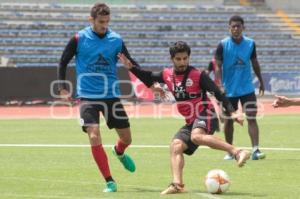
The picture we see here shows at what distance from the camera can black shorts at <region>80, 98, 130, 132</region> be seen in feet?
33.4

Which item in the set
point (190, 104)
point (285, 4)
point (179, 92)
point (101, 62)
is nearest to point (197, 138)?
point (190, 104)

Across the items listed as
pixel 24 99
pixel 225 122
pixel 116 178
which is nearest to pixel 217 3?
pixel 24 99

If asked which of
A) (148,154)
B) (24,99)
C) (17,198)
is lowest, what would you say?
(24,99)

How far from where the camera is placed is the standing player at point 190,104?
9.65 m

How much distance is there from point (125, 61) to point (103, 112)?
72 cm

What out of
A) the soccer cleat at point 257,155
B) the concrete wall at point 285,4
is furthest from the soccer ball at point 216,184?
the concrete wall at point 285,4

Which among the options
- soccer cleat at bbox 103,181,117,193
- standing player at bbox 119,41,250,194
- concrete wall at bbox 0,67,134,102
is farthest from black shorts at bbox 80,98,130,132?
concrete wall at bbox 0,67,134,102

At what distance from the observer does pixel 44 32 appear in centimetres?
4394

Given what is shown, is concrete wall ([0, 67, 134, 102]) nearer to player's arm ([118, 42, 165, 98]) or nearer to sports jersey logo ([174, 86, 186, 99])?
player's arm ([118, 42, 165, 98])

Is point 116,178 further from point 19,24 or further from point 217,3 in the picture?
point 217,3

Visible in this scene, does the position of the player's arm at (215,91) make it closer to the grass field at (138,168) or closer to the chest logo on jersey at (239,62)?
the grass field at (138,168)

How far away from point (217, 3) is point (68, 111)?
21116mm

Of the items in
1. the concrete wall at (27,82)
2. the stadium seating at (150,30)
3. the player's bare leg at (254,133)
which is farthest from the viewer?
the stadium seating at (150,30)

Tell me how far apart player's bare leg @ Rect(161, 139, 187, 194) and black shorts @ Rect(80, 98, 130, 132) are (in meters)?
1.03
